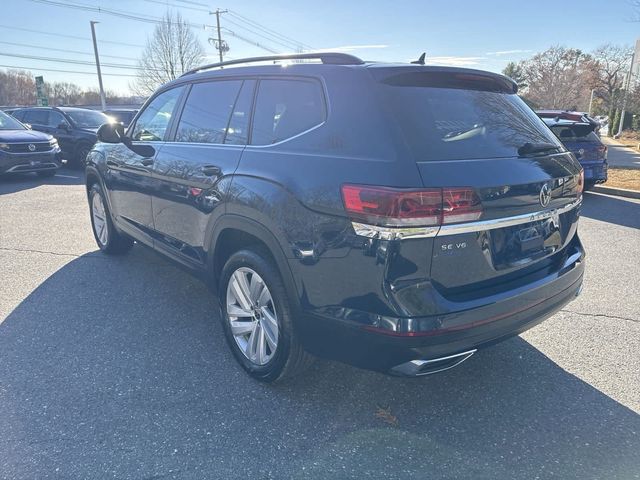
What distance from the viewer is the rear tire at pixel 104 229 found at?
4961 mm

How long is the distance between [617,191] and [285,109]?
28.2 feet

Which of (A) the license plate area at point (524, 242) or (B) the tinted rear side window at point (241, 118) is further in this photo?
(B) the tinted rear side window at point (241, 118)

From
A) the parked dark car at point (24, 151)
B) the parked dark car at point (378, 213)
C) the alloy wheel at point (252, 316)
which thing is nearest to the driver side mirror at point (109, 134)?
the parked dark car at point (378, 213)

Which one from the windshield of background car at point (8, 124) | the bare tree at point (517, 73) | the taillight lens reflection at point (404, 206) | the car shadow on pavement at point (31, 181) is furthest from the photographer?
the bare tree at point (517, 73)

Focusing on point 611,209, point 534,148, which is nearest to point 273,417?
point 534,148

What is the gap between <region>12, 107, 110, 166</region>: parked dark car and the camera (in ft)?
41.7

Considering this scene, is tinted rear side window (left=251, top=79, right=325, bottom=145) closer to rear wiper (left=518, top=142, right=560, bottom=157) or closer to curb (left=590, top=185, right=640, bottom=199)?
rear wiper (left=518, top=142, right=560, bottom=157)

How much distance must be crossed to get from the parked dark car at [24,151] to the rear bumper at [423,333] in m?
10.6

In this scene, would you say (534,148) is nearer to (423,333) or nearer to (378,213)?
(378,213)

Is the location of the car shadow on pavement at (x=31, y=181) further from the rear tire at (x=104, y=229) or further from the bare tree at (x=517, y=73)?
the bare tree at (x=517, y=73)

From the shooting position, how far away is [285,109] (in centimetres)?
266

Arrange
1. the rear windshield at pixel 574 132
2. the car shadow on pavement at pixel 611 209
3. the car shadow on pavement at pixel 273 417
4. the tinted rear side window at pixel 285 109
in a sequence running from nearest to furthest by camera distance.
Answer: the car shadow on pavement at pixel 273 417, the tinted rear side window at pixel 285 109, the rear windshield at pixel 574 132, the car shadow on pavement at pixel 611 209

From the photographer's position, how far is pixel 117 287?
4.34 meters

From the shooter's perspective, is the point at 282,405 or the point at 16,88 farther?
the point at 16,88
